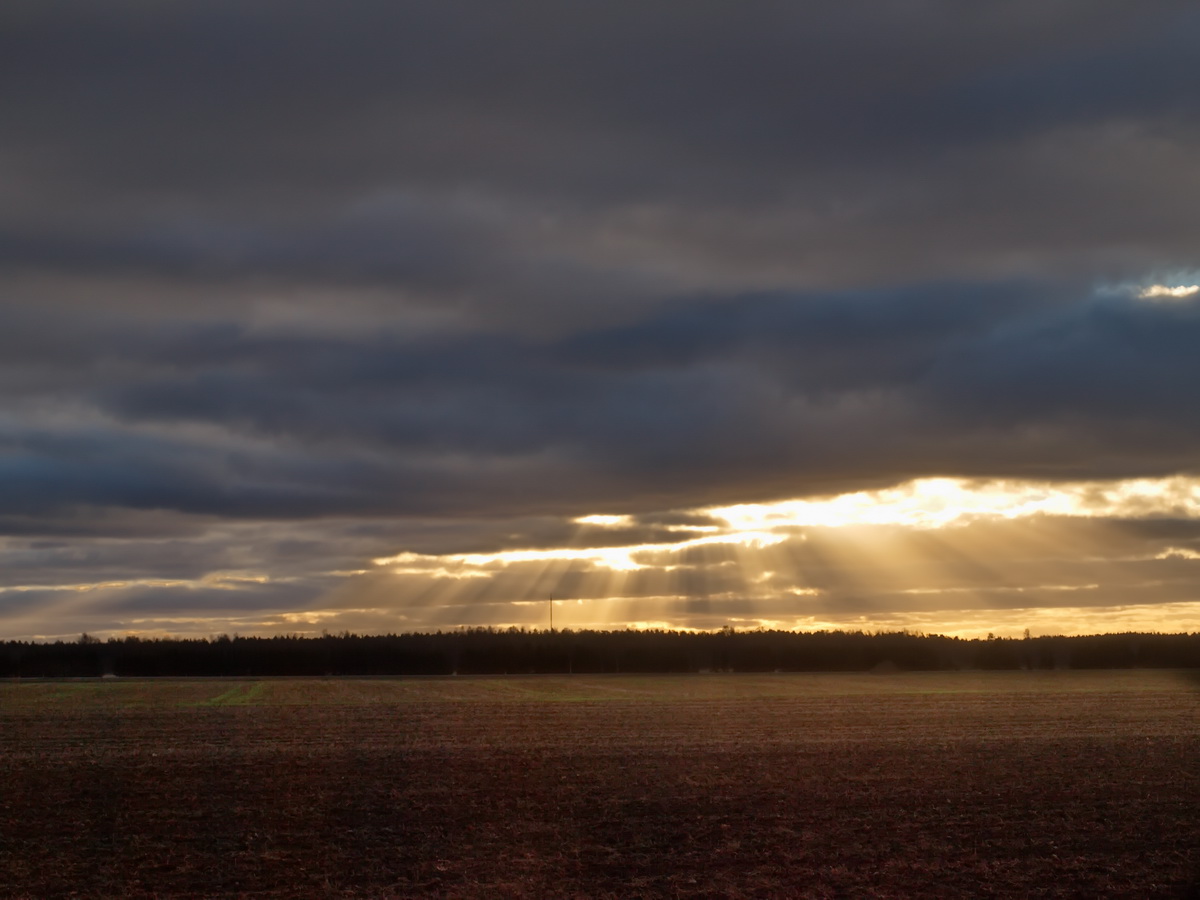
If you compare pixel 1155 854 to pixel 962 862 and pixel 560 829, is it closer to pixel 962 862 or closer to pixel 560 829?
pixel 962 862

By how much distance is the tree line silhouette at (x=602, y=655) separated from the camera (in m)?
126

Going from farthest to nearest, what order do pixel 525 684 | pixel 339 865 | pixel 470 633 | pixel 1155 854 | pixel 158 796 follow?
1. pixel 470 633
2. pixel 525 684
3. pixel 158 796
4. pixel 1155 854
5. pixel 339 865

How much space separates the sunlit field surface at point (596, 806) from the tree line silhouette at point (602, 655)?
7916 centimetres

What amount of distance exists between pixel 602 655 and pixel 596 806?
10907cm

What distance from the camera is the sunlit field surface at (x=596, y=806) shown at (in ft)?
55.0

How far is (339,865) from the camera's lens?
17.5 metres

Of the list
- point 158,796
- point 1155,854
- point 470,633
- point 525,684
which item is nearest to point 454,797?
point 158,796

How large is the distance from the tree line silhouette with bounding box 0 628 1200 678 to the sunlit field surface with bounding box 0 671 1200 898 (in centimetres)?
7916

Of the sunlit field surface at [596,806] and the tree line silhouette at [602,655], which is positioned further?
the tree line silhouette at [602,655]

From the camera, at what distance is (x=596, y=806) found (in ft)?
75.6

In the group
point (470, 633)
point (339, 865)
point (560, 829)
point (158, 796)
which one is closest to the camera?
point (339, 865)

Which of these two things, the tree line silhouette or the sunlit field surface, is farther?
the tree line silhouette

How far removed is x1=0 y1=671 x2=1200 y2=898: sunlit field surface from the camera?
16.8m

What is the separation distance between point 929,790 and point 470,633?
151665 millimetres
